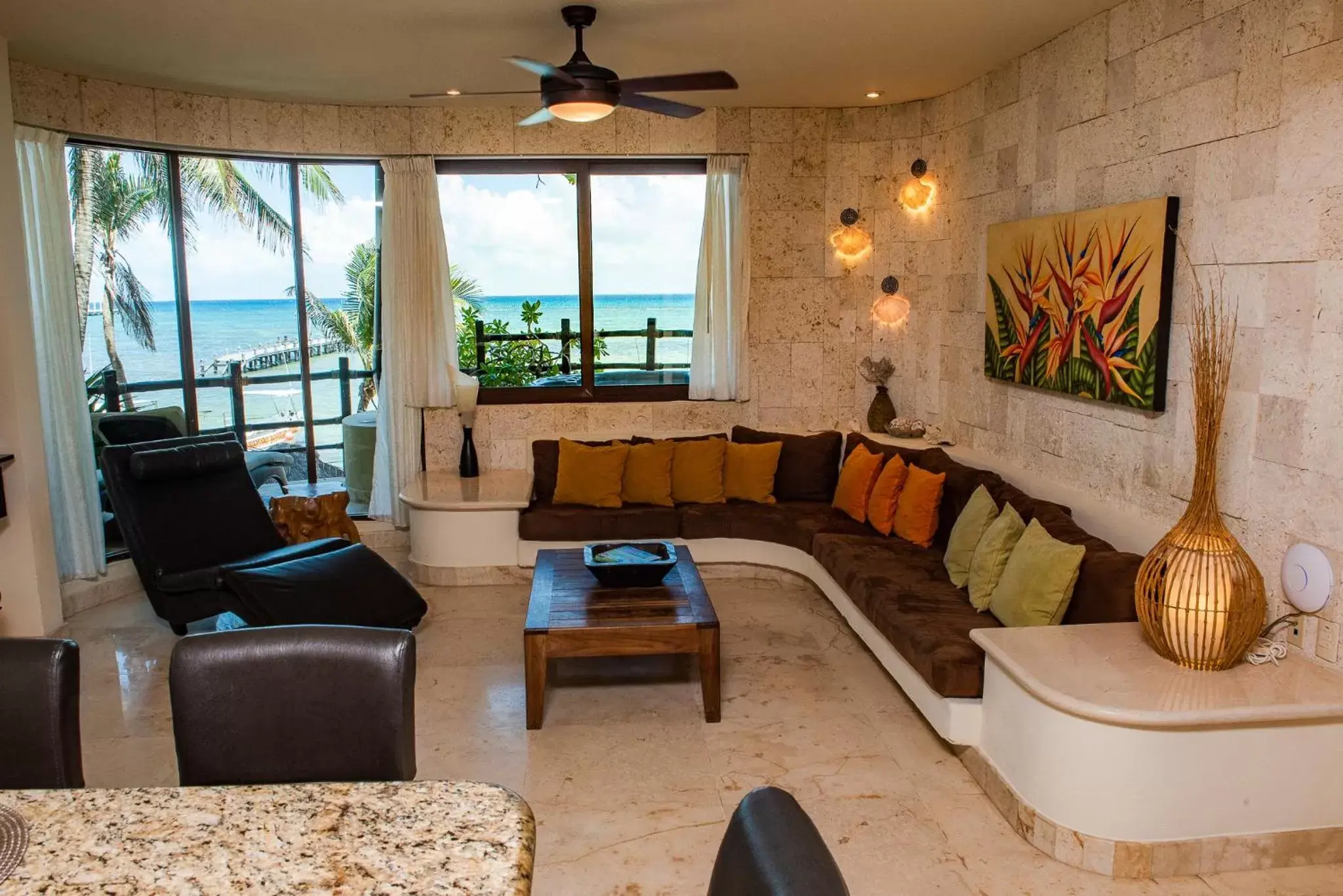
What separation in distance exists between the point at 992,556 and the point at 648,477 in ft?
7.79

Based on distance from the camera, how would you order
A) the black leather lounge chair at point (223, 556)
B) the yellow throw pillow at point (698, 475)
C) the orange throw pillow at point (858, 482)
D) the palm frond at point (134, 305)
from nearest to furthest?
the black leather lounge chair at point (223, 556) < the orange throw pillow at point (858, 482) < the palm frond at point (134, 305) < the yellow throw pillow at point (698, 475)

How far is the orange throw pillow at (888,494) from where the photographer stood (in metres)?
5.18

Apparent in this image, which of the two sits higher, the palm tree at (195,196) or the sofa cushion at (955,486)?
the palm tree at (195,196)

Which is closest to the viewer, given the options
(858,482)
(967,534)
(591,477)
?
(967,534)

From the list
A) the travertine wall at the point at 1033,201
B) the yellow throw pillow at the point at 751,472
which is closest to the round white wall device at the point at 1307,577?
the travertine wall at the point at 1033,201

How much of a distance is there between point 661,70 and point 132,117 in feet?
9.70

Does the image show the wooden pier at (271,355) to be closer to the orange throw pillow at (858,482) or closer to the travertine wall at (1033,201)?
the travertine wall at (1033,201)

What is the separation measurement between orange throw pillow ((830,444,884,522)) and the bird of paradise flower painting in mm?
788

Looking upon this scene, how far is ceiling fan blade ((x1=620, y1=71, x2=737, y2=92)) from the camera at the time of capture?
3.81 m

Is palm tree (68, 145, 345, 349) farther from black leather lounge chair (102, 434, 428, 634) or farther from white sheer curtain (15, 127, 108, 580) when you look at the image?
black leather lounge chair (102, 434, 428, 634)

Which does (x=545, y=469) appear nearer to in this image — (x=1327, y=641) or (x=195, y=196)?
(x=195, y=196)

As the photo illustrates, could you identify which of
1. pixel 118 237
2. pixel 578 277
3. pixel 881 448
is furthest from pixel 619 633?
pixel 118 237

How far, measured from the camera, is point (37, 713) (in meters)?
1.89

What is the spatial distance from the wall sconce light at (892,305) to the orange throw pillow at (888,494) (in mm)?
1350
